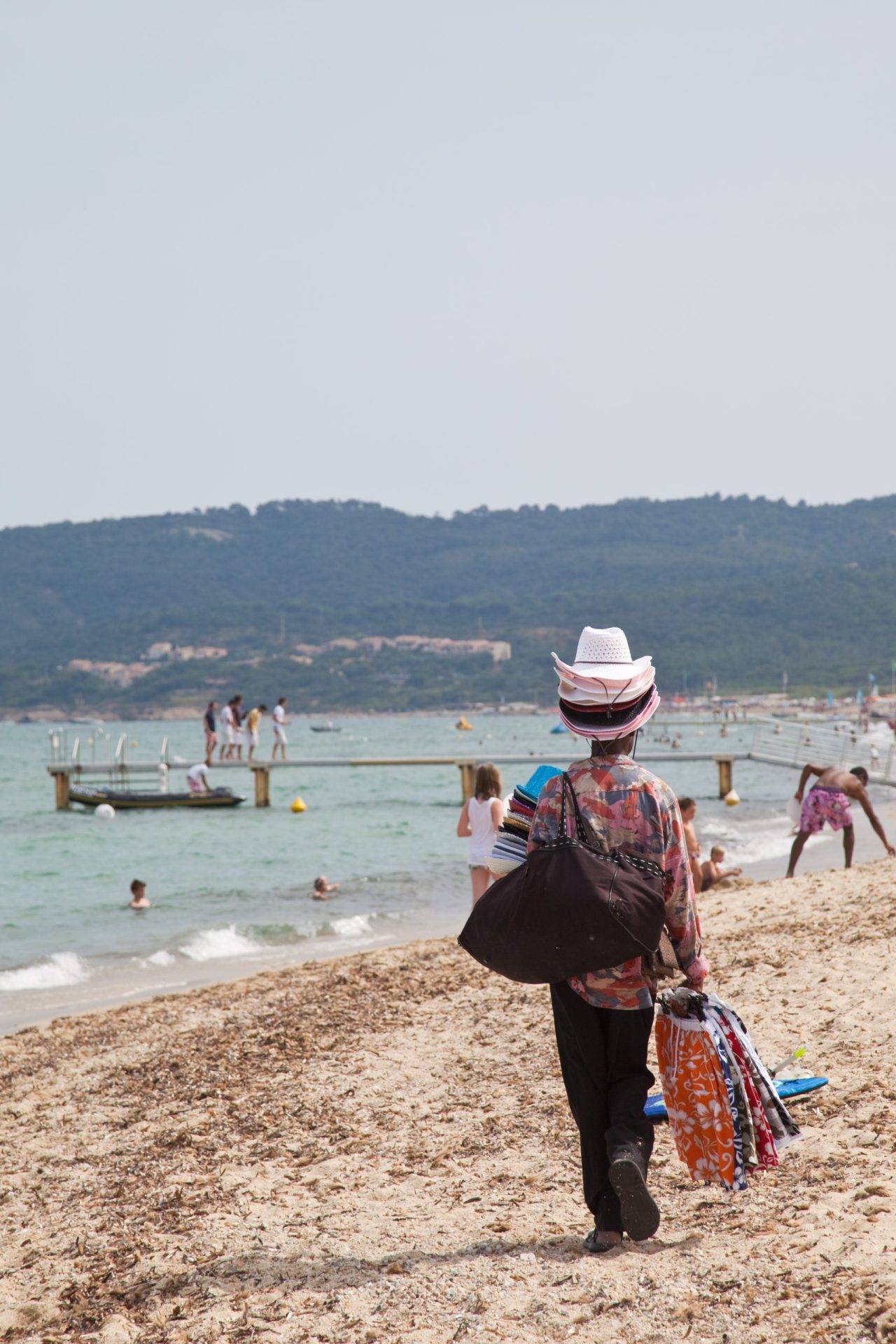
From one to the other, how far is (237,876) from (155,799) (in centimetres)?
1206

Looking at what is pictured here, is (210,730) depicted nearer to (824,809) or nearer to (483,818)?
(824,809)

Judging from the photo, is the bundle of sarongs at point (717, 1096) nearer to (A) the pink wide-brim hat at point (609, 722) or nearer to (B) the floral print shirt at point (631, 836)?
(B) the floral print shirt at point (631, 836)

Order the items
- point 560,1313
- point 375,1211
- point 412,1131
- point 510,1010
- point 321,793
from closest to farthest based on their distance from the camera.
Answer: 1. point 560,1313
2. point 375,1211
3. point 412,1131
4. point 510,1010
5. point 321,793

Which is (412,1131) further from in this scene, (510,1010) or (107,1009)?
(107,1009)

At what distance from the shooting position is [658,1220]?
3.47 metres

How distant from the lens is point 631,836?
3.47 meters

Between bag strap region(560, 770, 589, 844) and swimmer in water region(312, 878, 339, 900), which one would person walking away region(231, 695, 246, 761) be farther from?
bag strap region(560, 770, 589, 844)

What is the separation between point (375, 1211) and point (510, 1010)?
2556 millimetres

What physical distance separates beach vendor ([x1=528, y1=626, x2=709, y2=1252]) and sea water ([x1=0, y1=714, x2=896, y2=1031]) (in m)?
7.34

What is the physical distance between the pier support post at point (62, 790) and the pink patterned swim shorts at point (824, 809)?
24573mm

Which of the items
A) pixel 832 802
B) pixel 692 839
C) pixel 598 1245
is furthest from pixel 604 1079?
pixel 832 802

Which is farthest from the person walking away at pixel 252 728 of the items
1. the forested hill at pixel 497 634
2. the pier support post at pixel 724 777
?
the forested hill at pixel 497 634

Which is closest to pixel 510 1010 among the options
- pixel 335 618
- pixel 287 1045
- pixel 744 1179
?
pixel 287 1045

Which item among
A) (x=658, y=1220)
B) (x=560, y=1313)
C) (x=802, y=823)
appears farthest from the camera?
(x=802, y=823)
